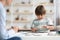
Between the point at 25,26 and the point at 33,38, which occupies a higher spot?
the point at 33,38

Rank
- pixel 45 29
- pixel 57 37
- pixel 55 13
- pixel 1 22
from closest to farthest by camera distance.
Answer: pixel 1 22
pixel 57 37
pixel 45 29
pixel 55 13

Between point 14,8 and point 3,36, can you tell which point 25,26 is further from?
point 3,36

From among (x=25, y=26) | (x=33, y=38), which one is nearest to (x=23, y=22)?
(x=25, y=26)

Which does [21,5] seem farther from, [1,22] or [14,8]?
[1,22]

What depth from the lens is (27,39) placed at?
193 cm

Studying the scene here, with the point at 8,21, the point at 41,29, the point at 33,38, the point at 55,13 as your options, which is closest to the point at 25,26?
the point at 8,21

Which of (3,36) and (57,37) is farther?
(57,37)

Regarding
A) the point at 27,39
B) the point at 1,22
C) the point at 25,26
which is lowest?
the point at 25,26

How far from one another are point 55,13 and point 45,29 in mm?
2855

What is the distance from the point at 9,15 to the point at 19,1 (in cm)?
54

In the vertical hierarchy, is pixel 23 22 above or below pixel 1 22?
below

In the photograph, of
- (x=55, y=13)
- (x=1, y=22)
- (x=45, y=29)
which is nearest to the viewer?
(x=1, y=22)

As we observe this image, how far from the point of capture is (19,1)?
5086 millimetres

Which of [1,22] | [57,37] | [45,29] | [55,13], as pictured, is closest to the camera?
[1,22]
